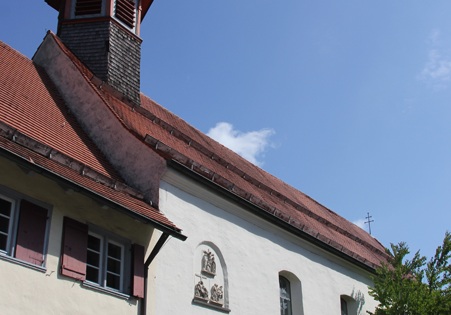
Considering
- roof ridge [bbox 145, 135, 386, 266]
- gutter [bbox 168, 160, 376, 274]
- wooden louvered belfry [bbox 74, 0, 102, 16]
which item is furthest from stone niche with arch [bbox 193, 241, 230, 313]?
wooden louvered belfry [bbox 74, 0, 102, 16]

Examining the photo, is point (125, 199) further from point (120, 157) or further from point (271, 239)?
point (271, 239)

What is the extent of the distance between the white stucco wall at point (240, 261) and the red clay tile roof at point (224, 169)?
332 mm

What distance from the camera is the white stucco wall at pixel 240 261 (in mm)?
11117

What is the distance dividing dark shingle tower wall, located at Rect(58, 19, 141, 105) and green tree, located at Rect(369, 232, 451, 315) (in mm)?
7550

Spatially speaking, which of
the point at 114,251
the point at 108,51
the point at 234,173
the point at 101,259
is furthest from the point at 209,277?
the point at 108,51

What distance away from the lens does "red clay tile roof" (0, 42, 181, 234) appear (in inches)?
369

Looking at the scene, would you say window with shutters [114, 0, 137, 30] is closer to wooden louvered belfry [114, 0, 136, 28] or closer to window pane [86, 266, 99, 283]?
wooden louvered belfry [114, 0, 136, 28]

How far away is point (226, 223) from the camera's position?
12.9 meters

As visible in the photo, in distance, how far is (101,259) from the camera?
391 inches

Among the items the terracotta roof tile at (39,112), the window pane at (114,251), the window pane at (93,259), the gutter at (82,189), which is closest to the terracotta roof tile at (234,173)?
the terracotta roof tile at (39,112)

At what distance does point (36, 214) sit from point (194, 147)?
6.02m

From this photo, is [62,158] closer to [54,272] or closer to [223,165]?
[54,272]

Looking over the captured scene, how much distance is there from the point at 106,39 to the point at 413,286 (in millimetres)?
9618

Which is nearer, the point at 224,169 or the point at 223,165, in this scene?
the point at 224,169
